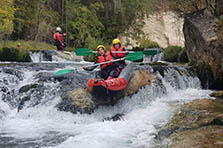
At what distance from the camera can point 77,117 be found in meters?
5.55

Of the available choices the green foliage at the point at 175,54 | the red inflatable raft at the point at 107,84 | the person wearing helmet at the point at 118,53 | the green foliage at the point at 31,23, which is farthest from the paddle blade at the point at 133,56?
the green foliage at the point at 31,23

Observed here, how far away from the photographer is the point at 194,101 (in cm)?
662

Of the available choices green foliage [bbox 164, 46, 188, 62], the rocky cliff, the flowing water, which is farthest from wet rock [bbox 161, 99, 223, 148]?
the rocky cliff

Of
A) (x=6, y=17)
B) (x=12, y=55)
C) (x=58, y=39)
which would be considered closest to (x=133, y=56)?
(x=12, y=55)

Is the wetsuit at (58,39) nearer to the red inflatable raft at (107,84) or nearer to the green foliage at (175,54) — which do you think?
the green foliage at (175,54)

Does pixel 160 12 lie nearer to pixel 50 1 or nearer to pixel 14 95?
pixel 50 1

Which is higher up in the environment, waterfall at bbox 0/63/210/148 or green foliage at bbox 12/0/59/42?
green foliage at bbox 12/0/59/42

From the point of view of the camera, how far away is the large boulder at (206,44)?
836 cm

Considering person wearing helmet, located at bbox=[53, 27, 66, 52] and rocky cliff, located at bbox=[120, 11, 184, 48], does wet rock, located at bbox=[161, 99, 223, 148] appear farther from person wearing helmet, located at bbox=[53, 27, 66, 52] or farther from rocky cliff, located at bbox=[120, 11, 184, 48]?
rocky cliff, located at bbox=[120, 11, 184, 48]

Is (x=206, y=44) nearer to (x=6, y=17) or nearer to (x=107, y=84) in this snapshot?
(x=107, y=84)

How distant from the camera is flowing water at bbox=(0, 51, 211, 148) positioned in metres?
4.27

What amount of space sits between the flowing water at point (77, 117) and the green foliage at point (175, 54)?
4775mm

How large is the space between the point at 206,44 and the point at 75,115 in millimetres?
5054

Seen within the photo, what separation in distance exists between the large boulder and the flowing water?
31.2 inches
